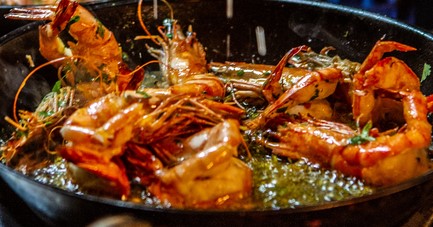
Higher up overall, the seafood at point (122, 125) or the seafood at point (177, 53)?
the seafood at point (122, 125)

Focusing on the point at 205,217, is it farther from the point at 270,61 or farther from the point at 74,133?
the point at 270,61

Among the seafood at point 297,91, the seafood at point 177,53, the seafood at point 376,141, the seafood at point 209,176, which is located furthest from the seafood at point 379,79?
the seafood at point 177,53

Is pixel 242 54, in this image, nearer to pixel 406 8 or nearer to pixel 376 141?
pixel 376 141

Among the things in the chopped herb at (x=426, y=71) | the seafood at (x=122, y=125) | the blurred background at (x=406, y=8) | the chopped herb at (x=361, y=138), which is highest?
the seafood at (x=122, y=125)

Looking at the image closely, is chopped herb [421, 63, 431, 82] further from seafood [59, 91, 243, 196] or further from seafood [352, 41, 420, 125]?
seafood [59, 91, 243, 196]

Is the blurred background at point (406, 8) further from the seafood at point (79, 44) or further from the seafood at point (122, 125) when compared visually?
the seafood at point (122, 125)

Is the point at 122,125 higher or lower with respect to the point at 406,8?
higher

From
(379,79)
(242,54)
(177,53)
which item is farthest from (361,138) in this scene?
(242,54)
